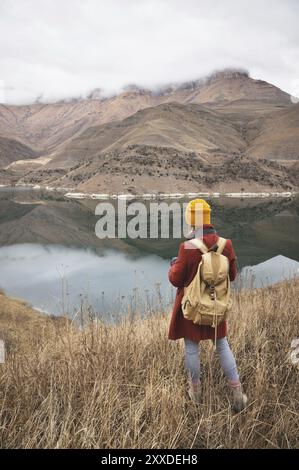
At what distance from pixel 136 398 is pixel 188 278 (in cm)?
96

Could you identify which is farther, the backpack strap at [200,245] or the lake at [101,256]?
the lake at [101,256]

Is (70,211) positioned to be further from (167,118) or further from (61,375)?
(167,118)

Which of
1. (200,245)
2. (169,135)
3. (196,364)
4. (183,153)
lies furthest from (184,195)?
(200,245)

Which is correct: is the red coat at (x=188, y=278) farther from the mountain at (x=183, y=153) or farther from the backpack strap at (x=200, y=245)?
the mountain at (x=183, y=153)

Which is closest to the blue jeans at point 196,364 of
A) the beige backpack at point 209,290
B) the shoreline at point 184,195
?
the beige backpack at point 209,290

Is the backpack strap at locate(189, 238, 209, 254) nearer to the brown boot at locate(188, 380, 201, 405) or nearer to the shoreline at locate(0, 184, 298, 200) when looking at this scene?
the brown boot at locate(188, 380, 201, 405)

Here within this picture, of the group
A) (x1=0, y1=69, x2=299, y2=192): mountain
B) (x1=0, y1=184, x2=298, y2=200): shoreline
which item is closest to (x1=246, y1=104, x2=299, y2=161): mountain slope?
(x1=0, y1=69, x2=299, y2=192): mountain

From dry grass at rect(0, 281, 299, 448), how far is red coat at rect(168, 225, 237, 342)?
327 mm

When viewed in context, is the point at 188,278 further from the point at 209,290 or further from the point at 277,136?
the point at 277,136

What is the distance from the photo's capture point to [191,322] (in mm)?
3326

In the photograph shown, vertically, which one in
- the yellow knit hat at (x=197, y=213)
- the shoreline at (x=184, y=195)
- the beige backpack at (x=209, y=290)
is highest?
the shoreline at (x=184, y=195)

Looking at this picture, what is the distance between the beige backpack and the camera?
3.11 m

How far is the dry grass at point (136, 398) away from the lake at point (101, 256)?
163cm

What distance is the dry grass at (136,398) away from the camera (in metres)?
2.81
